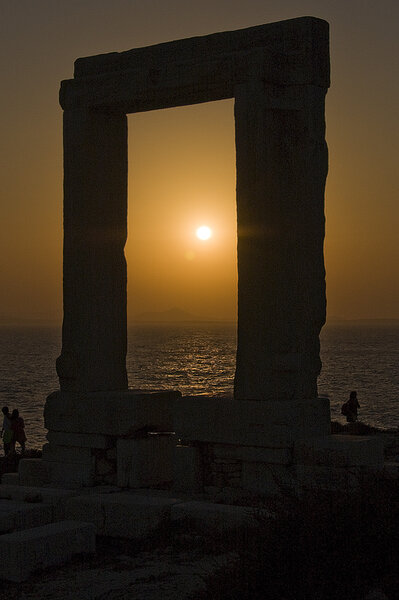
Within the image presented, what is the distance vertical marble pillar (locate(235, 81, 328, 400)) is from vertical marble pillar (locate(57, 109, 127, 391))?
1995mm

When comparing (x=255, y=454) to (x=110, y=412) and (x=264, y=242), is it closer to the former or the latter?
(x=110, y=412)

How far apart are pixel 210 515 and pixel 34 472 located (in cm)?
377

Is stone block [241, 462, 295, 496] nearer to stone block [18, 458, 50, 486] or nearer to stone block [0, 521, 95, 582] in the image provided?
stone block [0, 521, 95, 582]

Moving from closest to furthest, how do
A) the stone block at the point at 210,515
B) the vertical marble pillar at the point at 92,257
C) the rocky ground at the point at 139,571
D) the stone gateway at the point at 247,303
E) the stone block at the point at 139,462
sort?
the rocky ground at the point at 139,571
the stone block at the point at 210,515
the stone gateway at the point at 247,303
the stone block at the point at 139,462
the vertical marble pillar at the point at 92,257

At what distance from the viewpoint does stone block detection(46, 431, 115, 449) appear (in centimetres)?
1176

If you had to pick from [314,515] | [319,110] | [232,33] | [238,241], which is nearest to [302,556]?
[314,515]

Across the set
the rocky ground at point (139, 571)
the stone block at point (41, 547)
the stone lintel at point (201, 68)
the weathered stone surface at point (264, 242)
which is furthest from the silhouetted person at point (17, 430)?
the stone block at point (41, 547)

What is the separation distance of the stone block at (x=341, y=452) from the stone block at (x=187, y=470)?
4.09 ft

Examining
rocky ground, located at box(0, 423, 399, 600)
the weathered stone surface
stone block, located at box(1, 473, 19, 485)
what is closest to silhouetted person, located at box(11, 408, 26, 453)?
stone block, located at box(1, 473, 19, 485)

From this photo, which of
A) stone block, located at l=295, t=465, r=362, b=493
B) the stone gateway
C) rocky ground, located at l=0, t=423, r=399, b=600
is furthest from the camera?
the stone gateway

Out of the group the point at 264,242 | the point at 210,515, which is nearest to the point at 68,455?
the point at 210,515

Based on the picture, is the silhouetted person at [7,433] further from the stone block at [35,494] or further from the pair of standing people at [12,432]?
the stone block at [35,494]

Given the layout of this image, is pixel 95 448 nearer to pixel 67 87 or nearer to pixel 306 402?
pixel 306 402

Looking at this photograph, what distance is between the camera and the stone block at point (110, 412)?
1159cm
